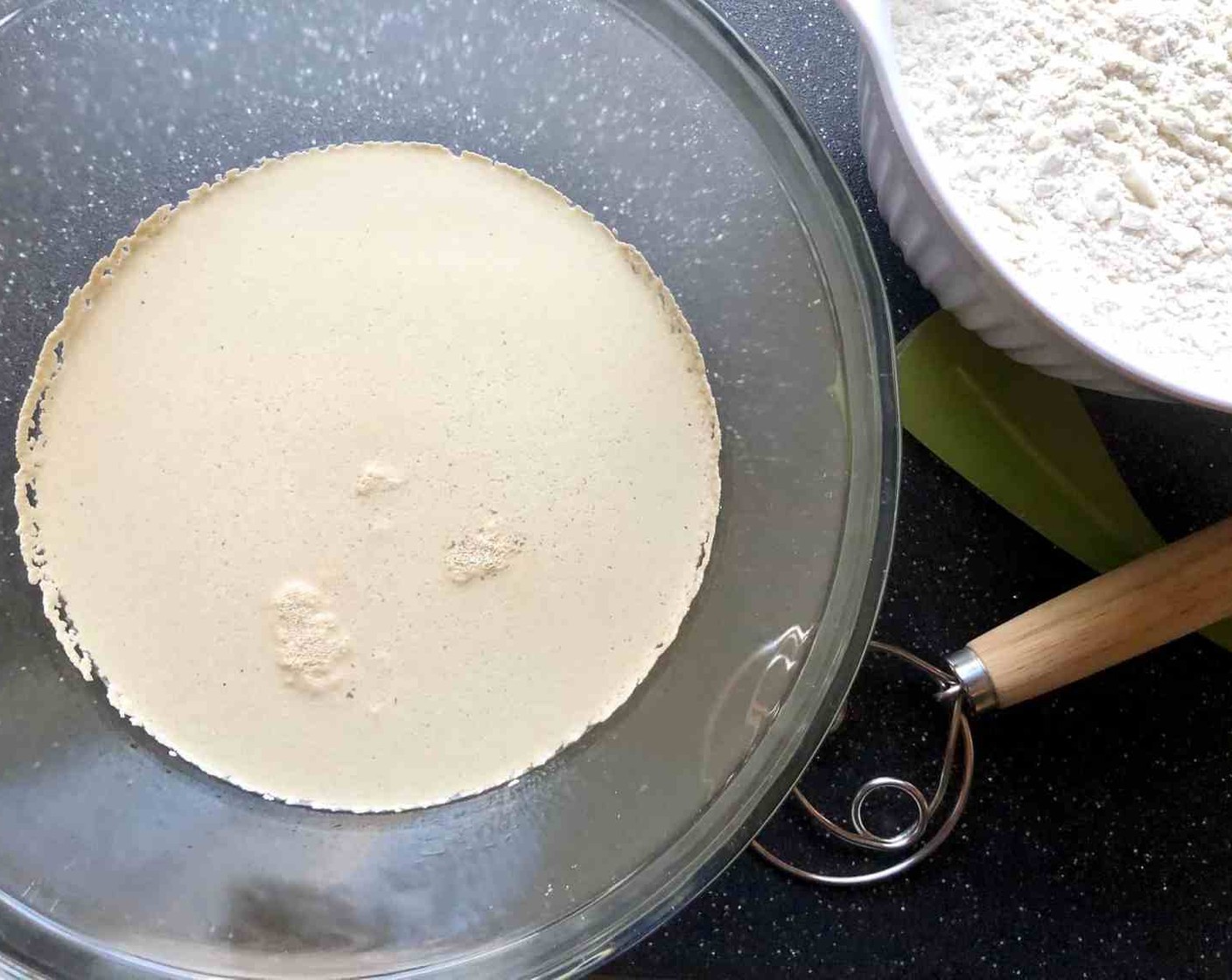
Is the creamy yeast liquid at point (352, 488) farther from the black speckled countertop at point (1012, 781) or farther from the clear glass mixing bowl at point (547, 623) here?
the black speckled countertop at point (1012, 781)

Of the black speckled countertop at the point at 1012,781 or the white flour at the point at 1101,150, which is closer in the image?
the white flour at the point at 1101,150

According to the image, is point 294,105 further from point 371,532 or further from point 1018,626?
point 1018,626

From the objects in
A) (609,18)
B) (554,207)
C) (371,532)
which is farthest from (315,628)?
(609,18)

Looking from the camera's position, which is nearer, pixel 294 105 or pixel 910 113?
pixel 910 113

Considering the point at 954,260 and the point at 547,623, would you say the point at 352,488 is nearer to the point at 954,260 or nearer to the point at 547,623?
the point at 547,623

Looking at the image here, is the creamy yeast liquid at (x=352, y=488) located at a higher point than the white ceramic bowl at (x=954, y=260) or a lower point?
lower

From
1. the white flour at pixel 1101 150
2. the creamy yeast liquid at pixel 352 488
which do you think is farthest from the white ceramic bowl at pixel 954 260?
the creamy yeast liquid at pixel 352 488

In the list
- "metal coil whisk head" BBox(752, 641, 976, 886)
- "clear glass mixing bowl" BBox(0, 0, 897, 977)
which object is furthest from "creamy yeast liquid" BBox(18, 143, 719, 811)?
"metal coil whisk head" BBox(752, 641, 976, 886)
